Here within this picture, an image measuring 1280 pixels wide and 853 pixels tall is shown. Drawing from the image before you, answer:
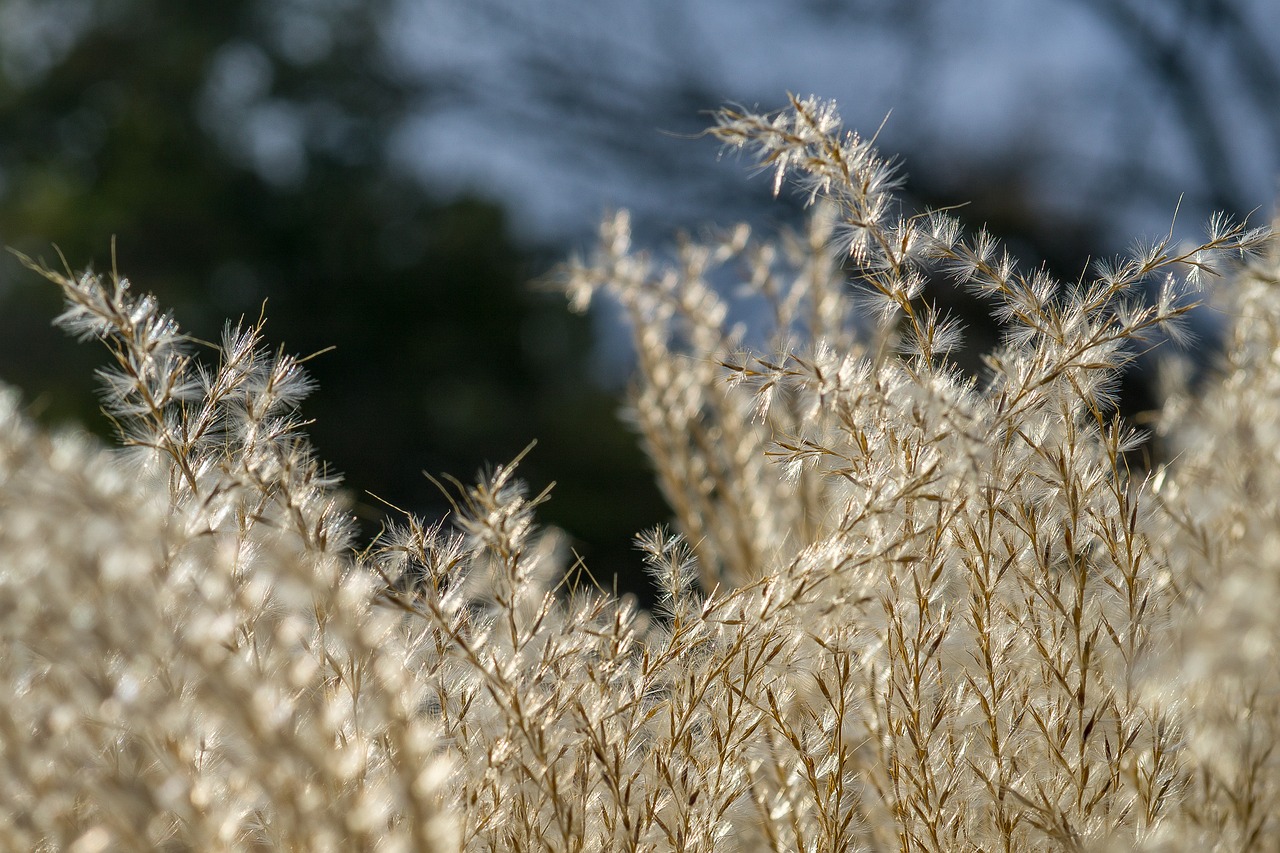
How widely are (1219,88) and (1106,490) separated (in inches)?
97.6

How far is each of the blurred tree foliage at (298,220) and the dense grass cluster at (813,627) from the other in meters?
2.68

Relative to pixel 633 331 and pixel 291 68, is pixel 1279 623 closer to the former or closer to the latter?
pixel 633 331

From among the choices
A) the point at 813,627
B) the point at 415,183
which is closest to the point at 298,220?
the point at 415,183

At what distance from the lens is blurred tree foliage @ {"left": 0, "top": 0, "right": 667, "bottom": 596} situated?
3.20 metres

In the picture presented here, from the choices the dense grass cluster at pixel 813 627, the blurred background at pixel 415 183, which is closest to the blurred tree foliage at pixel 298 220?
the blurred background at pixel 415 183

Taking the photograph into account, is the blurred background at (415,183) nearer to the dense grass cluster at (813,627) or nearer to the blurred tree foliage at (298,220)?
the blurred tree foliage at (298,220)

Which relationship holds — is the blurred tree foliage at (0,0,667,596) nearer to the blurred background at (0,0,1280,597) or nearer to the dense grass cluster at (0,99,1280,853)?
Result: the blurred background at (0,0,1280,597)

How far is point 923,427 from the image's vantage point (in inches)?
13.5

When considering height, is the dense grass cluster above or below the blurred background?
above

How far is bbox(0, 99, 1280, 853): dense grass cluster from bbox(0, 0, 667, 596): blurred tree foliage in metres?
2.68

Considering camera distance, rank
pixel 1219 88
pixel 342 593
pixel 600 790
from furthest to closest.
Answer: pixel 1219 88 < pixel 600 790 < pixel 342 593

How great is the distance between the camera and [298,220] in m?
3.46

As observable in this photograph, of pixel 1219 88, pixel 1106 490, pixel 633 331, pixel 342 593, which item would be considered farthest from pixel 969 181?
pixel 342 593

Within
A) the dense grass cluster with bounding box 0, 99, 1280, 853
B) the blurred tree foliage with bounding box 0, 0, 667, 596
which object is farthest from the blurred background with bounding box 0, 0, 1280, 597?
the dense grass cluster with bounding box 0, 99, 1280, 853
